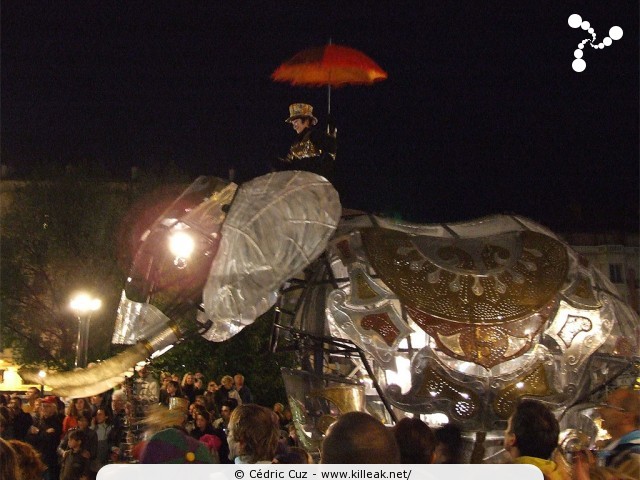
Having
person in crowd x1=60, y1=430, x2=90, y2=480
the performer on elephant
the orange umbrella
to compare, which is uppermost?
the orange umbrella

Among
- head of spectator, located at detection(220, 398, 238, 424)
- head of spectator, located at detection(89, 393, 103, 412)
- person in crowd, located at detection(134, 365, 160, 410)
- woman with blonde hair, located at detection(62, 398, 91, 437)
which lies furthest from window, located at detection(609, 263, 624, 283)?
person in crowd, located at detection(134, 365, 160, 410)

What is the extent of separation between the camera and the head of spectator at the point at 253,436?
144 inches

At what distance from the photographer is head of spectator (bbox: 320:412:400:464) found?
266 cm

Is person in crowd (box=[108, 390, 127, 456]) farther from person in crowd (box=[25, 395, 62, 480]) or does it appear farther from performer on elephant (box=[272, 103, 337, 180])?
performer on elephant (box=[272, 103, 337, 180])

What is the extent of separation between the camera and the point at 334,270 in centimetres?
607

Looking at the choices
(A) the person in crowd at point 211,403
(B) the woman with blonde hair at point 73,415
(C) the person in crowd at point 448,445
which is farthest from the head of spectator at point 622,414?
(B) the woman with blonde hair at point 73,415

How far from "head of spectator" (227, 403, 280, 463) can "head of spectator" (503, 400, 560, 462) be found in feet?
3.65

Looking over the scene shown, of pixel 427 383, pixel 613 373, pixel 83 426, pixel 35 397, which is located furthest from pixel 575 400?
pixel 35 397

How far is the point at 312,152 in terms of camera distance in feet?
20.8

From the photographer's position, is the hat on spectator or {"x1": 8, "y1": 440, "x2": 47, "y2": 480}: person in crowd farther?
{"x1": 8, "y1": 440, "x2": 47, "y2": 480}: person in crowd

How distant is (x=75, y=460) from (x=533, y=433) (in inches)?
213

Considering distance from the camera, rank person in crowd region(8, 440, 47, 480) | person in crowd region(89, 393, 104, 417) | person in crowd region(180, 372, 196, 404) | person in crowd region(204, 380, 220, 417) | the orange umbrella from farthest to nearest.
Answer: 1. person in crowd region(89, 393, 104, 417)
2. person in crowd region(180, 372, 196, 404)
3. person in crowd region(204, 380, 220, 417)
4. the orange umbrella
5. person in crowd region(8, 440, 47, 480)

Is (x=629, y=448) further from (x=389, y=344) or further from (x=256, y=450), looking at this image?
(x=389, y=344)

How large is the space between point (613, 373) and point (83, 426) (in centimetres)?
521
